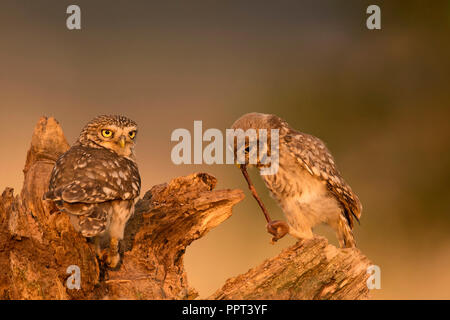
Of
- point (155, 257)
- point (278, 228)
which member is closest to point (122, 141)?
point (155, 257)

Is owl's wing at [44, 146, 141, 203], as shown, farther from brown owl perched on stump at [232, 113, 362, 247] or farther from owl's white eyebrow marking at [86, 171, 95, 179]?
brown owl perched on stump at [232, 113, 362, 247]

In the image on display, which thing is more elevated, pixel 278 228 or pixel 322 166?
pixel 322 166

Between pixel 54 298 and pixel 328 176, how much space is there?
1.63 m

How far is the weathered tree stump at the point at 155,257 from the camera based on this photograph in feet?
7.77

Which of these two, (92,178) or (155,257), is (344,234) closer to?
(155,257)

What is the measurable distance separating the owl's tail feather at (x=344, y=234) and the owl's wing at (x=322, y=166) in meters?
0.06

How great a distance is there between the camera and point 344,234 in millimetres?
3064

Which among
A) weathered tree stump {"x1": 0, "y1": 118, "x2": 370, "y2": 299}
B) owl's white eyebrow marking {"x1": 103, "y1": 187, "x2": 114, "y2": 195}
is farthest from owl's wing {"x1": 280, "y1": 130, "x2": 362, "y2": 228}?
owl's white eyebrow marking {"x1": 103, "y1": 187, "x2": 114, "y2": 195}

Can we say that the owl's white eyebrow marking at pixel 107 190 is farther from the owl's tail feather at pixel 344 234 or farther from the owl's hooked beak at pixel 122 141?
the owl's tail feather at pixel 344 234

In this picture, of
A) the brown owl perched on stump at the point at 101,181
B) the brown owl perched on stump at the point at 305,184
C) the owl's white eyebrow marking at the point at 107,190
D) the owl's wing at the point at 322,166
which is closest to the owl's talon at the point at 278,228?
the brown owl perched on stump at the point at 305,184

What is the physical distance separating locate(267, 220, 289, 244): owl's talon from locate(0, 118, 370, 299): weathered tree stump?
232mm

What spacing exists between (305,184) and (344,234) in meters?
0.41

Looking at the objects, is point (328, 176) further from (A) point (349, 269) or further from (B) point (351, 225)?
(A) point (349, 269)

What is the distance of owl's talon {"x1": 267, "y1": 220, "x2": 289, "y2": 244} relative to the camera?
8.96 ft
